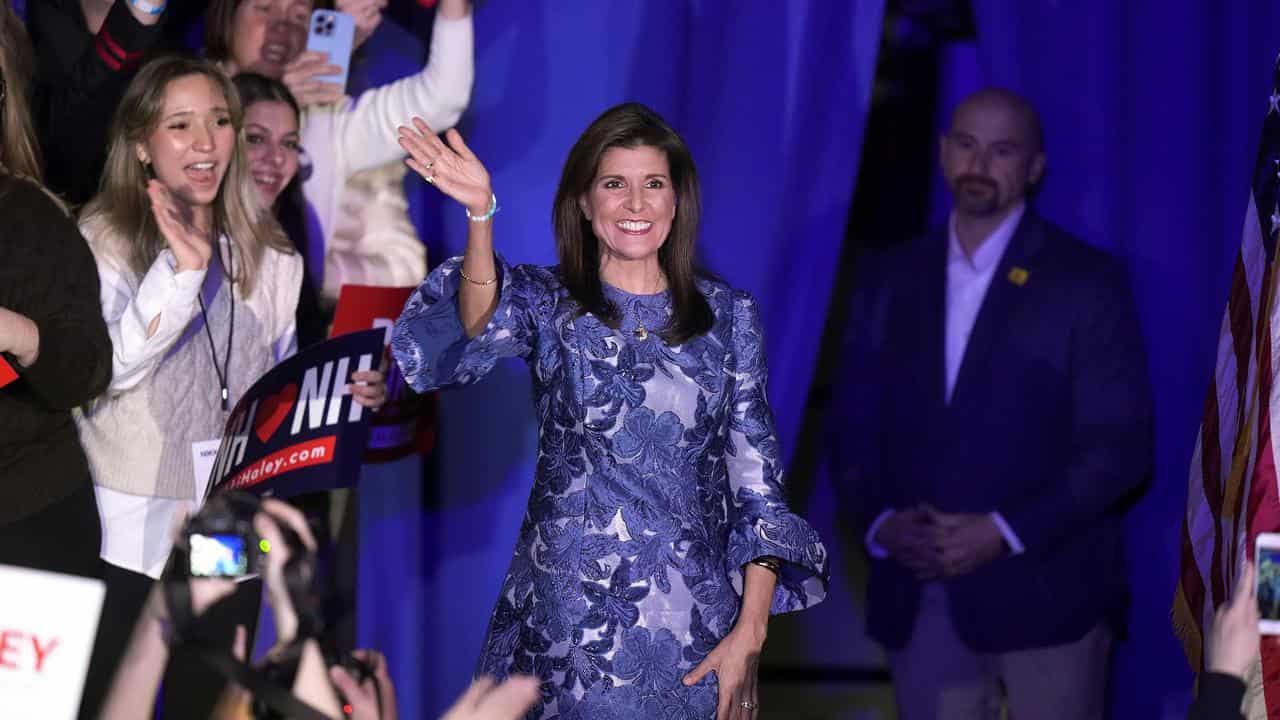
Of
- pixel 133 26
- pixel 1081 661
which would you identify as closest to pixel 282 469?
pixel 133 26

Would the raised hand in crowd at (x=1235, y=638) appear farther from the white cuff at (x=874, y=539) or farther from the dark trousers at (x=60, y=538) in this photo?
the dark trousers at (x=60, y=538)

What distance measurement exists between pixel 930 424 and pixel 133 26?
1934mm

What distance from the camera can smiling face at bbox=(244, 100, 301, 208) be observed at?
3.19 meters

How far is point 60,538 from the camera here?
2514 mm

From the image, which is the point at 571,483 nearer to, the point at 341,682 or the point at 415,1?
the point at 341,682

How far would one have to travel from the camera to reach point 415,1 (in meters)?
3.46

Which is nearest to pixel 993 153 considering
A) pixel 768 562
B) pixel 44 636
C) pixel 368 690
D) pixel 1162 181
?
pixel 1162 181

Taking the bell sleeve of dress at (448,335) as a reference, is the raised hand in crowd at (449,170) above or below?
above

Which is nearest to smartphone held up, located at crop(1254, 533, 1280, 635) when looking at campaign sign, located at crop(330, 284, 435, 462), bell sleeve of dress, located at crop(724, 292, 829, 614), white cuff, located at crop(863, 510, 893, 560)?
bell sleeve of dress, located at crop(724, 292, 829, 614)

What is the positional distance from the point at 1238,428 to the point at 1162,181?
106 centimetres

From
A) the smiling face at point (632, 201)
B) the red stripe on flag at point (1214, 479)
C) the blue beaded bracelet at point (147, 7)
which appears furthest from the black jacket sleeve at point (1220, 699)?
the blue beaded bracelet at point (147, 7)

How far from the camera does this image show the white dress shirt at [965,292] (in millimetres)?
3514

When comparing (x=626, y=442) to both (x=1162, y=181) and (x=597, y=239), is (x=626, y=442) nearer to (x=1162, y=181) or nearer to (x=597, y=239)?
(x=597, y=239)

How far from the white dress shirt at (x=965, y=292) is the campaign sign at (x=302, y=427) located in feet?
4.18
